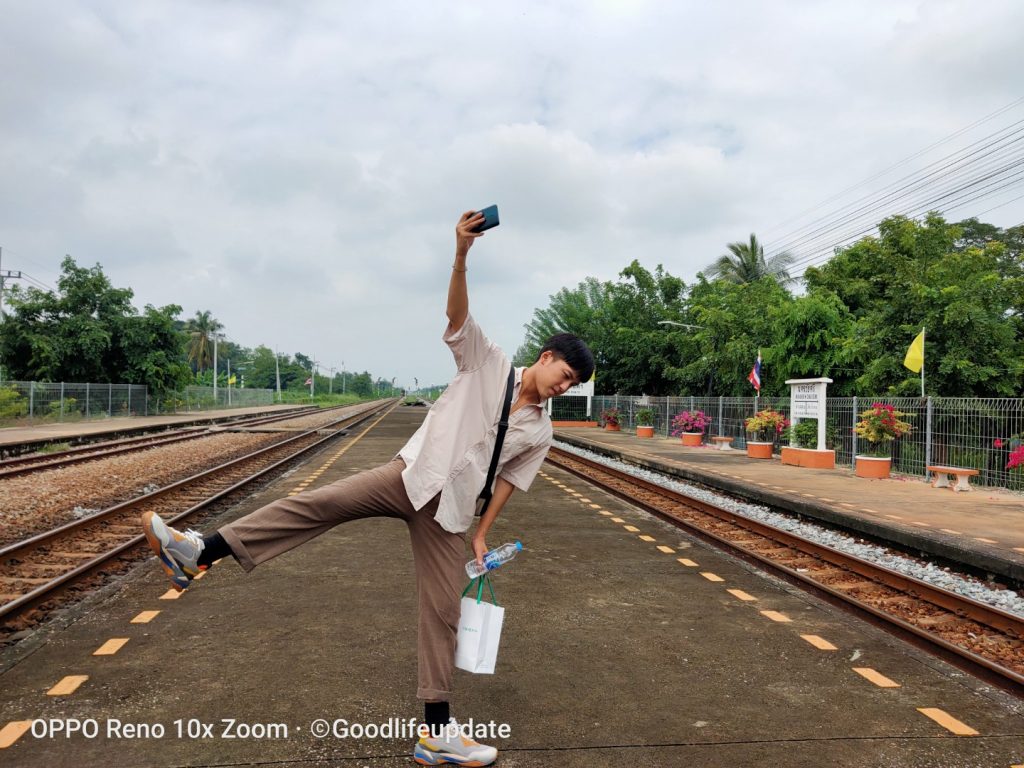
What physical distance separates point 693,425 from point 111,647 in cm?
2331

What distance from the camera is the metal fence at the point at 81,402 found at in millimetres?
28141

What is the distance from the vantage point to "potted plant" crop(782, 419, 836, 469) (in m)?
17.3

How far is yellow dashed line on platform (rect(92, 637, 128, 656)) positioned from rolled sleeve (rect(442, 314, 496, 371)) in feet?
9.63

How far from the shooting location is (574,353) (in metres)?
2.99

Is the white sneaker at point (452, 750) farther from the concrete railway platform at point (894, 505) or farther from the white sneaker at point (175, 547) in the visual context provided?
the concrete railway platform at point (894, 505)

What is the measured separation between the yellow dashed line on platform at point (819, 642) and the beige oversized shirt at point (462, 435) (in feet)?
9.34

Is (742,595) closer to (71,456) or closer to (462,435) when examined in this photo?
(462,435)

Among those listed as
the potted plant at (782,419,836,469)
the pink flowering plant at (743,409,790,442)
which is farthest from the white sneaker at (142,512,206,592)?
the pink flowering plant at (743,409,790,442)

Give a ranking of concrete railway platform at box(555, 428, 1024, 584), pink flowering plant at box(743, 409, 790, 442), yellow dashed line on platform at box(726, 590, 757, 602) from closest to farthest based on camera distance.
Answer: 1. yellow dashed line on platform at box(726, 590, 757, 602)
2. concrete railway platform at box(555, 428, 1024, 584)
3. pink flowering plant at box(743, 409, 790, 442)

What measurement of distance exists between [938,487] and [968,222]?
4055cm

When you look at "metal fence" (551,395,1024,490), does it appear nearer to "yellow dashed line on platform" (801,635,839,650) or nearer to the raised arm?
"yellow dashed line on platform" (801,635,839,650)

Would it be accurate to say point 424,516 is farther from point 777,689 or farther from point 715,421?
point 715,421

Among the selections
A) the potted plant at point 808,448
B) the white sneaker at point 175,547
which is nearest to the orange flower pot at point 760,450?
the potted plant at point 808,448

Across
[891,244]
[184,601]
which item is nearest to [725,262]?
[891,244]
